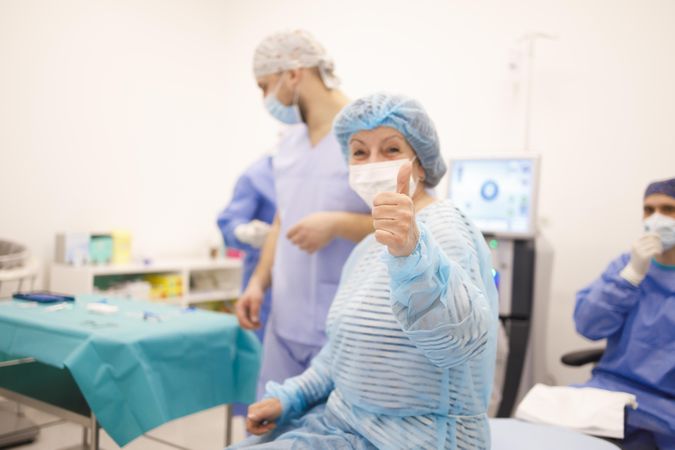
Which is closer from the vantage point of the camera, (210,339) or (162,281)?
(210,339)

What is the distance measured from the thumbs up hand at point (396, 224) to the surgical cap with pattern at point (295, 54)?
1.12m

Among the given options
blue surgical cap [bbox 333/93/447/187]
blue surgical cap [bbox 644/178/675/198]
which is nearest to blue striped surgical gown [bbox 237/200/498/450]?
blue surgical cap [bbox 333/93/447/187]

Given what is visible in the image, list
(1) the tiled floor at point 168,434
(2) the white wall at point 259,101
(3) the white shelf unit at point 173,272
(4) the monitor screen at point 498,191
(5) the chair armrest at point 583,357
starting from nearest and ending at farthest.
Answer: (5) the chair armrest at point 583,357
(1) the tiled floor at point 168,434
(4) the monitor screen at point 498,191
(2) the white wall at point 259,101
(3) the white shelf unit at point 173,272

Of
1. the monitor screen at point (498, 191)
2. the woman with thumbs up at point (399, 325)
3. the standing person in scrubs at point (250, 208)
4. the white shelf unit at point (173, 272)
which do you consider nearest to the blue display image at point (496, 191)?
the monitor screen at point (498, 191)

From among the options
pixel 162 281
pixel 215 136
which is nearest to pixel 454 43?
pixel 215 136

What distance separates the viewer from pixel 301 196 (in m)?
1.93

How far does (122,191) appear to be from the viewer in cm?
420

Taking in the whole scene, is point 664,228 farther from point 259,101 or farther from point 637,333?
point 259,101

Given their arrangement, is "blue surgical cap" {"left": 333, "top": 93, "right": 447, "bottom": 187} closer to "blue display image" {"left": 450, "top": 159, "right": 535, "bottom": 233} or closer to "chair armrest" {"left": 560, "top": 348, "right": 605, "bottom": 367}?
"chair armrest" {"left": 560, "top": 348, "right": 605, "bottom": 367}

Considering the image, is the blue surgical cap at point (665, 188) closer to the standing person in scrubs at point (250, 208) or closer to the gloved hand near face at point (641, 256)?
the gloved hand near face at point (641, 256)

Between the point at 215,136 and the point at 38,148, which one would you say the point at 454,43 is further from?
the point at 38,148

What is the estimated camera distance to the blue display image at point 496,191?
2725 millimetres

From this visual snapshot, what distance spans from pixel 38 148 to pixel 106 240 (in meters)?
0.70

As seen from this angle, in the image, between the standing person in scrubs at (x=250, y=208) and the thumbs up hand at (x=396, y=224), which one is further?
the standing person in scrubs at (x=250, y=208)
